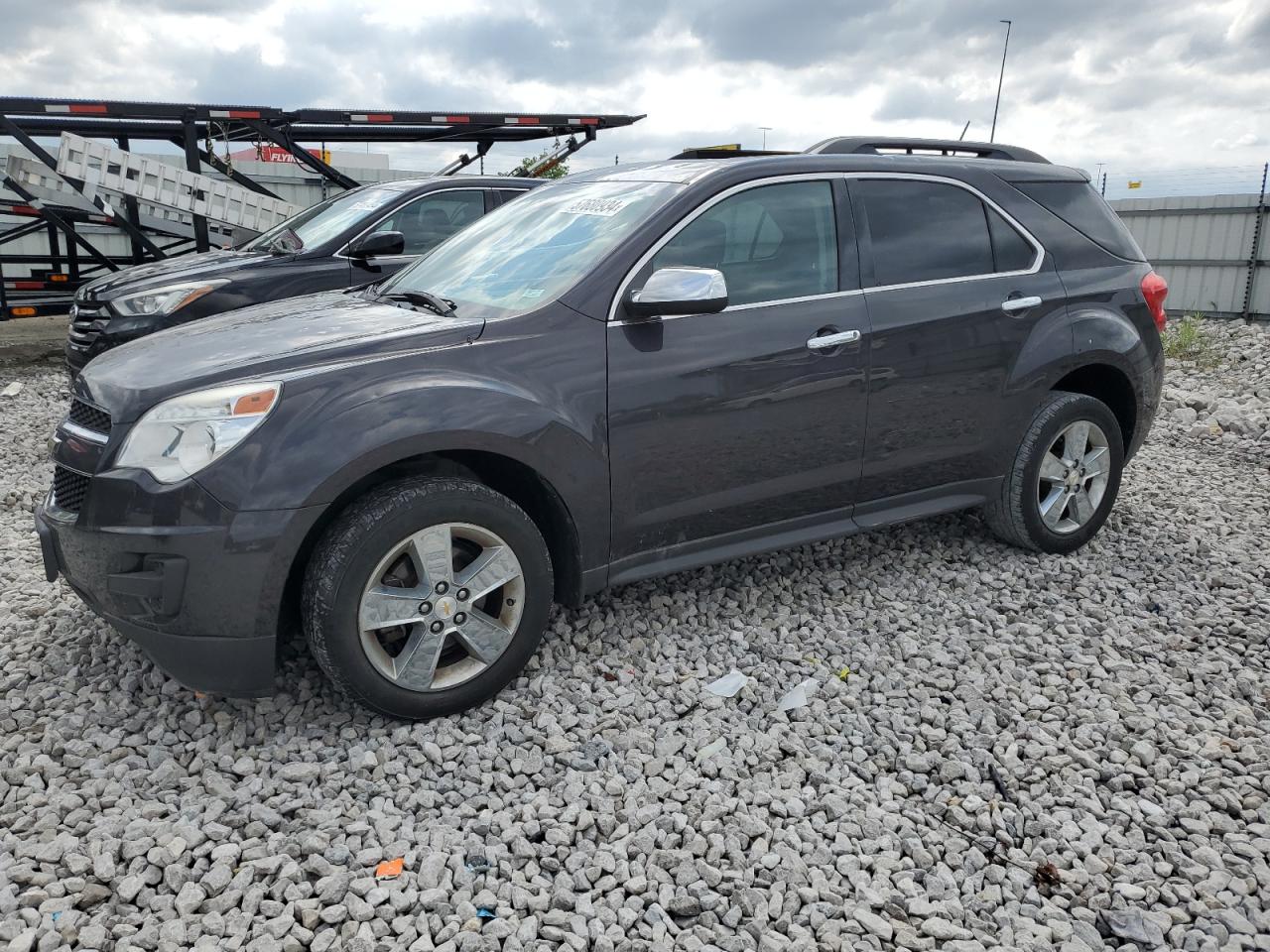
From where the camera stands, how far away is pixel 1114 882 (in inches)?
104

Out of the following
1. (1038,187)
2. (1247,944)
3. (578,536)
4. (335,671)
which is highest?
(1038,187)

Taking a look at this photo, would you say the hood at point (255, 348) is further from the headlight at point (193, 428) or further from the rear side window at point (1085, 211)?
the rear side window at point (1085, 211)

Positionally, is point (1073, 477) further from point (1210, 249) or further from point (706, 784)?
point (1210, 249)

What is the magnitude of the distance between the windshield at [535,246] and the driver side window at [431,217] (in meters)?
3.29

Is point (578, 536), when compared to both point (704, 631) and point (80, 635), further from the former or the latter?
point (80, 635)

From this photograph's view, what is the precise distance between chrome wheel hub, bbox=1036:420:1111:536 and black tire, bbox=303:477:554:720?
102 inches

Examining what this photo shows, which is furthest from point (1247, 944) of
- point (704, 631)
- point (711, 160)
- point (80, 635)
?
point (80, 635)

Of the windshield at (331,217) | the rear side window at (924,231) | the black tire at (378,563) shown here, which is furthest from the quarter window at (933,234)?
the windshield at (331,217)

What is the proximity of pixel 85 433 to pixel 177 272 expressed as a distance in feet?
15.8

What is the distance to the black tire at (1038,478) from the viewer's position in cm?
456

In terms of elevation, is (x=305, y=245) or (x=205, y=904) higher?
(x=305, y=245)

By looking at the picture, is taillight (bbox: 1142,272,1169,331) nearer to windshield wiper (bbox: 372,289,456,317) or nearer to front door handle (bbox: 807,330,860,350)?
front door handle (bbox: 807,330,860,350)

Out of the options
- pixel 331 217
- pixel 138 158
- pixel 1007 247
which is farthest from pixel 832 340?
pixel 138 158

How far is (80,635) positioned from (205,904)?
180cm
